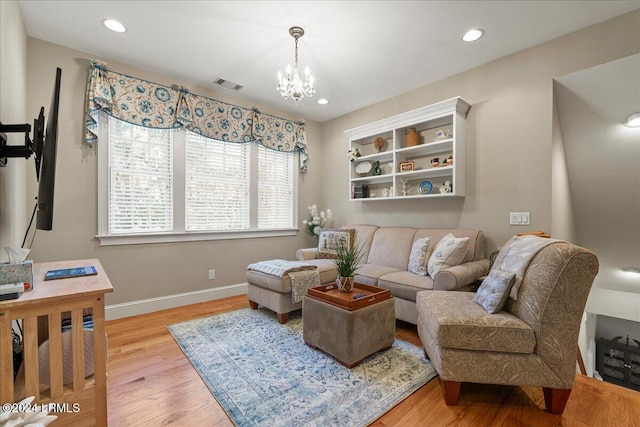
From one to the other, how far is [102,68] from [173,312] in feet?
8.82

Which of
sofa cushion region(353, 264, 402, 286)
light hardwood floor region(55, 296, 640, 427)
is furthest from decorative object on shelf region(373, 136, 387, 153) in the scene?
light hardwood floor region(55, 296, 640, 427)

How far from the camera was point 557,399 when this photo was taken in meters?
1.64

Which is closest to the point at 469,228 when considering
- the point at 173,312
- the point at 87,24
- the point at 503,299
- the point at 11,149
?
the point at 503,299

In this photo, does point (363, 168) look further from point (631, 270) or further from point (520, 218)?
point (631, 270)

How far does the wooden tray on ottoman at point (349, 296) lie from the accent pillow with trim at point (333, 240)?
1.29 metres

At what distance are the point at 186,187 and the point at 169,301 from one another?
1390 mm

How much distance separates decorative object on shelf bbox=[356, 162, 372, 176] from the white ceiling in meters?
1.16

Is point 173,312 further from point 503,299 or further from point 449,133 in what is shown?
point 449,133

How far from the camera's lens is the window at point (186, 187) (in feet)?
10.1

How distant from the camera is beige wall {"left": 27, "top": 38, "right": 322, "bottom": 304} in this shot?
2.70 metres

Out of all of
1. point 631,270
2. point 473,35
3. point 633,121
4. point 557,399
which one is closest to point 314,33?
point 473,35

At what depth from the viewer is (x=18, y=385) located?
1.20 m


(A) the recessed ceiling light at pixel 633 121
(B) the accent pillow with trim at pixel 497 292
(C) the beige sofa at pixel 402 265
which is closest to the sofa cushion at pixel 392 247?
(C) the beige sofa at pixel 402 265

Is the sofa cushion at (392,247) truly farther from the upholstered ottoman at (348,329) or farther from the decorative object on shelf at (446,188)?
the upholstered ottoman at (348,329)
